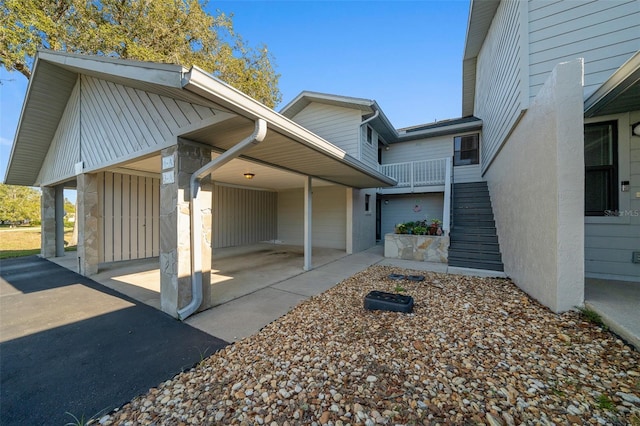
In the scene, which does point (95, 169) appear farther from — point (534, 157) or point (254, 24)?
point (254, 24)

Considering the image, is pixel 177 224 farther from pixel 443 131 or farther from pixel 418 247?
pixel 443 131

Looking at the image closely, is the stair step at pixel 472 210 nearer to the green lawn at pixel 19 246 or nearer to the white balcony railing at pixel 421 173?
the white balcony railing at pixel 421 173

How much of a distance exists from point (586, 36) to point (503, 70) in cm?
168

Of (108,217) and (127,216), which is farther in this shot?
(127,216)

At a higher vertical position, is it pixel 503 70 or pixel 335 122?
pixel 335 122

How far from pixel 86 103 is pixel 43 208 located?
4.91 metres

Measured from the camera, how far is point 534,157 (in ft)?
11.5

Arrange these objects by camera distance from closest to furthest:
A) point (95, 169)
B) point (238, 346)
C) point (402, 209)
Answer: point (238, 346) → point (95, 169) → point (402, 209)

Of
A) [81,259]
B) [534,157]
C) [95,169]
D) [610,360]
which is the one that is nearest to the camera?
[610,360]

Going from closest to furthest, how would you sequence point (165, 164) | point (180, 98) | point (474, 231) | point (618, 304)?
1. point (618, 304)
2. point (180, 98)
3. point (165, 164)
4. point (474, 231)

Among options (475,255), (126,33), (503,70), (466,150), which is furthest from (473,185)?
(126,33)

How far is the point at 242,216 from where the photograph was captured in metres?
10.2

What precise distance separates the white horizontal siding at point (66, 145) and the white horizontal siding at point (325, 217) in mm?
7082

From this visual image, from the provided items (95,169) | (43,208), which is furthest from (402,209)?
(43,208)
